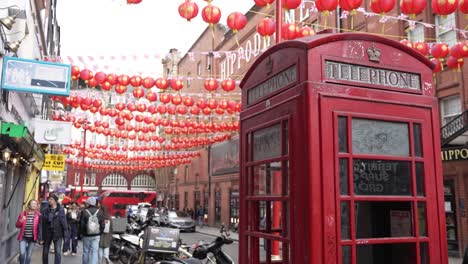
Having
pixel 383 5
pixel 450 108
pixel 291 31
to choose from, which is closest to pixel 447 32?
pixel 450 108

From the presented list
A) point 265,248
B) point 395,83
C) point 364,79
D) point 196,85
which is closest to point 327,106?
point 364,79

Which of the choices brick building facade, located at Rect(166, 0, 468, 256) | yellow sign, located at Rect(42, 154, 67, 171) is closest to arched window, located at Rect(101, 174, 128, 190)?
brick building facade, located at Rect(166, 0, 468, 256)

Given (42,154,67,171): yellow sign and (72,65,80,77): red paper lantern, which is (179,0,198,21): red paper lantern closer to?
(72,65,80,77): red paper lantern

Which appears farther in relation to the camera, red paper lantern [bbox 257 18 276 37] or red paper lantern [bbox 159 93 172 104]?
red paper lantern [bbox 159 93 172 104]

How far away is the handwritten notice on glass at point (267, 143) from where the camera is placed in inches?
140

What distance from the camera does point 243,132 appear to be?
13.8 ft

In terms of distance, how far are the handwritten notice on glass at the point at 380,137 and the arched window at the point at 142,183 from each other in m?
72.8

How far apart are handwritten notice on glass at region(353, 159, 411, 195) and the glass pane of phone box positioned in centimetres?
687

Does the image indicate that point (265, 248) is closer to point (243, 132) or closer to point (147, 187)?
point (243, 132)

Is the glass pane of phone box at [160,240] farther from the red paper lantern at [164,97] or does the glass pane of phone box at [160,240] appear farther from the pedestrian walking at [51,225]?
the red paper lantern at [164,97]

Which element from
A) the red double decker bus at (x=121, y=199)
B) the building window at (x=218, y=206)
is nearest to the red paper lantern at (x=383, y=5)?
the building window at (x=218, y=206)

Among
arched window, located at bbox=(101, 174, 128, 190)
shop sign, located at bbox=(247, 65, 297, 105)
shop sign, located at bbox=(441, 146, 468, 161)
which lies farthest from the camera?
arched window, located at bbox=(101, 174, 128, 190)

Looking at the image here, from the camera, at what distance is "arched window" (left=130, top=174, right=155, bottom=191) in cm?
7386

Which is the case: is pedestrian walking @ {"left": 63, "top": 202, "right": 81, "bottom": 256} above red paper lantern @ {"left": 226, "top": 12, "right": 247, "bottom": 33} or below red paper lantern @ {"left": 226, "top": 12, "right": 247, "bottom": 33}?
below
